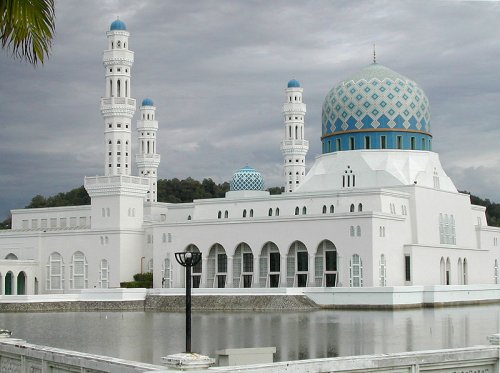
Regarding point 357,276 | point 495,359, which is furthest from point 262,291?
point 495,359

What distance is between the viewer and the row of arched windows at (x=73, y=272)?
4450 cm

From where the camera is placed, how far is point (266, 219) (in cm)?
4081

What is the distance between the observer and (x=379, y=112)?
4416 centimetres

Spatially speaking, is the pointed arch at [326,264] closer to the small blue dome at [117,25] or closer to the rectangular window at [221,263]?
the rectangular window at [221,263]

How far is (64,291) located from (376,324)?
23774 millimetres

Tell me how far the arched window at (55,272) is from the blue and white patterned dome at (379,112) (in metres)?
15.8

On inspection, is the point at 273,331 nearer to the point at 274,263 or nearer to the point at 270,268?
the point at 270,268

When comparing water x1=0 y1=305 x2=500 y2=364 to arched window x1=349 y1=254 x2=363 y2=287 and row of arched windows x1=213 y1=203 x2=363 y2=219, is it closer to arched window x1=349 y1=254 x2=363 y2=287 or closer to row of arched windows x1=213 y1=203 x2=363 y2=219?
arched window x1=349 y1=254 x2=363 y2=287

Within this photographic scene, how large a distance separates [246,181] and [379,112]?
7.79m

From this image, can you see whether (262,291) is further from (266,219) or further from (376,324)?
(376,324)

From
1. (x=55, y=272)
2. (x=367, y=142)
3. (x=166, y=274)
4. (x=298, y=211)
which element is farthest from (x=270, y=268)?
(x=55, y=272)

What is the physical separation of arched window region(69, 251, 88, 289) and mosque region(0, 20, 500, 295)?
0.05 metres

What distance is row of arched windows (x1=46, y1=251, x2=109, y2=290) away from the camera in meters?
44.5

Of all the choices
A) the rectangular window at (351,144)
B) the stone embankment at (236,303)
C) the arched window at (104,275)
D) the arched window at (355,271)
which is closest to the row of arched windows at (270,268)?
the arched window at (355,271)
